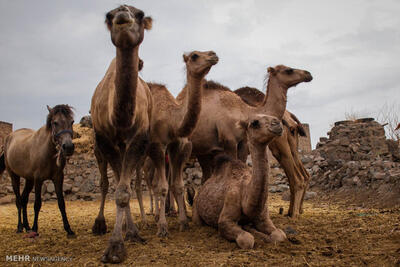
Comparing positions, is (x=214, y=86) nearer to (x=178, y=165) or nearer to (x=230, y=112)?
(x=230, y=112)

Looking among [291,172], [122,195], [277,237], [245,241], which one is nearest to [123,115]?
[122,195]

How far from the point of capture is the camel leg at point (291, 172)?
741 cm

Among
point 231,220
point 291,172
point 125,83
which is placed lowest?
point 231,220

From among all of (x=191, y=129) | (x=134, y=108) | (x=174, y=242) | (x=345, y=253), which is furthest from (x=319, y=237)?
(x=134, y=108)

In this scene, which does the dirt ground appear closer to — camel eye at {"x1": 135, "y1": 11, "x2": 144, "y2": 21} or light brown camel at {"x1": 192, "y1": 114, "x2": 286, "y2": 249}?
light brown camel at {"x1": 192, "y1": 114, "x2": 286, "y2": 249}

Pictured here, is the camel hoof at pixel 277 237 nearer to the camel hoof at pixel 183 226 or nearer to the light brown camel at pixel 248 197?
the light brown camel at pixel 248 197

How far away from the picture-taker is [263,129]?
13.8 feet

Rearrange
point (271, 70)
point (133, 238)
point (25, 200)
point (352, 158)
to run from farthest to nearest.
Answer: point (352, 158), point (271, 70), point (25, 200), point (133, 238)

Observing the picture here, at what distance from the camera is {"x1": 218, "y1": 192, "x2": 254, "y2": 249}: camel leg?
14.4 feet

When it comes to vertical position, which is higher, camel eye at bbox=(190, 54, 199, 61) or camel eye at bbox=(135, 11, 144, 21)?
camel eye at bbox=(190, 54, 199, 61)

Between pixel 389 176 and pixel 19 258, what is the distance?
9382 millimetres

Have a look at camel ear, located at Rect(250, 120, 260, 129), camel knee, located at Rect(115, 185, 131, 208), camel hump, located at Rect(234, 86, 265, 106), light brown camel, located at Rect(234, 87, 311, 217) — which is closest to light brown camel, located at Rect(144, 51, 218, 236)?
camel knee, located at Rect(115, 185, 131, 208)

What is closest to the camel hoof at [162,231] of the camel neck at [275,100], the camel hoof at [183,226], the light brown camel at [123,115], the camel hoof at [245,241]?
the camel hoof at [183,226]

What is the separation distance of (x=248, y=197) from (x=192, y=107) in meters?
1.92
